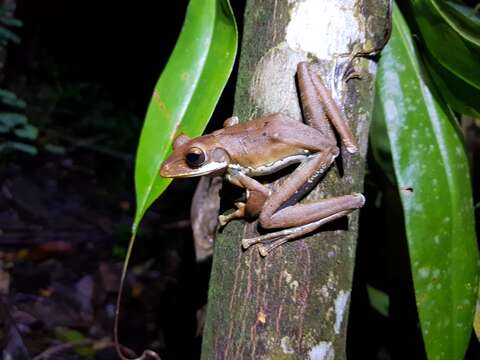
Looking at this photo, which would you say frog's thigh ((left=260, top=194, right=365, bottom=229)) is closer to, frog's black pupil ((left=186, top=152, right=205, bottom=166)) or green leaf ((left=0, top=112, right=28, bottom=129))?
frog's black pupil ((left=186, top=152, right=205, bottom=166))

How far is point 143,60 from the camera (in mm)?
4266

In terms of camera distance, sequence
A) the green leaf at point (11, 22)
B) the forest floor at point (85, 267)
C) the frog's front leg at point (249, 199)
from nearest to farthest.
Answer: the frog's front leg at point (249, 199)
the forest floor at point (85, 267)
the green leaf at point (11, 22)

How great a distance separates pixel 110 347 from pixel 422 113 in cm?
171

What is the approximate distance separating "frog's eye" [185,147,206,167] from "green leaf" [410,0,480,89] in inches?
25.2

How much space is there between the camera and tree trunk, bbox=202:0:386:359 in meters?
1.00

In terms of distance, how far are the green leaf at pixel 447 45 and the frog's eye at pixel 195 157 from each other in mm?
639

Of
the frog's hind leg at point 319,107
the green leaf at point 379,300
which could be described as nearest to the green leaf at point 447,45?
the frog's hind leg at point 319,107

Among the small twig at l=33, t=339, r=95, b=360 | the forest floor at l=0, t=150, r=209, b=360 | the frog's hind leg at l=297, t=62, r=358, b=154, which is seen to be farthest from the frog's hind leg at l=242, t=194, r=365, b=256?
the small twig at l=33, t=339, r=95, b=360

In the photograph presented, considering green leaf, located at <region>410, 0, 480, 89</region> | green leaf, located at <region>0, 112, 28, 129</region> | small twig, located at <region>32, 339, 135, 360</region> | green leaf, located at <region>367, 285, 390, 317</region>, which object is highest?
green leaf, located at <region>0, 112, 28, 129</region>

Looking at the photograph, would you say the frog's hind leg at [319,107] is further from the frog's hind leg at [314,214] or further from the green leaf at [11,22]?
the green leaf at [11,22]

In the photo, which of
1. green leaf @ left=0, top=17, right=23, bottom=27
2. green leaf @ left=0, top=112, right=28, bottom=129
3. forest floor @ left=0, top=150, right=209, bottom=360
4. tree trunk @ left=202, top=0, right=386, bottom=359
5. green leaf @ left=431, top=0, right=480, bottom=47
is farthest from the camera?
green leaf @ left=0, top=112, right=28, bottom=129

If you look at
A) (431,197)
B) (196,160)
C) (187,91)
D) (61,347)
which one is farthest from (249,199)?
(61,347)

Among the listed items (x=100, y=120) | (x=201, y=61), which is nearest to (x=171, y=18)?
(x=100, y=120)

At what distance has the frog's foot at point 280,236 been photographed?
104cm
